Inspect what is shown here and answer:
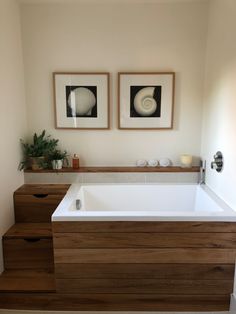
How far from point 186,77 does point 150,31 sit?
1.92 feet

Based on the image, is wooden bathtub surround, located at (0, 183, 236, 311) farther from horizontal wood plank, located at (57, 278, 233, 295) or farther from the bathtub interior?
the bathtub interior

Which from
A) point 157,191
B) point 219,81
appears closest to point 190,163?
point 157,191

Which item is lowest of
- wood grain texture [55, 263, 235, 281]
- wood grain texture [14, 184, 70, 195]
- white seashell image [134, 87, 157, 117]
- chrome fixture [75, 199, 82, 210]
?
wood grain texture [55, 263, 235, 281]

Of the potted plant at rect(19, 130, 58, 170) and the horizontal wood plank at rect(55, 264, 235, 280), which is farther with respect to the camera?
the potted plant at rect(19, 130, 58, 170)

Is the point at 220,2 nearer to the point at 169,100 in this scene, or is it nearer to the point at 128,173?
the point at 169,100

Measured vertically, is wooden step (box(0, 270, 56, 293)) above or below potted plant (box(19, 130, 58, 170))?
below

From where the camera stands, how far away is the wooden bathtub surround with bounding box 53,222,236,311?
5.92 feet

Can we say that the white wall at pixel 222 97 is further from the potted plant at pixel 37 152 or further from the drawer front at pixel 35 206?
the potted plant at pixel 37 152

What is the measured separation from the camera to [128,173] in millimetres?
2689

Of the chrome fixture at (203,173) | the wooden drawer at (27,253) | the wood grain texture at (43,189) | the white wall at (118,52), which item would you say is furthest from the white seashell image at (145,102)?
the wooden drawer at (27,253)

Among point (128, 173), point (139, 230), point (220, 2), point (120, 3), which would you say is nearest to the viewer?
point (139, 230)

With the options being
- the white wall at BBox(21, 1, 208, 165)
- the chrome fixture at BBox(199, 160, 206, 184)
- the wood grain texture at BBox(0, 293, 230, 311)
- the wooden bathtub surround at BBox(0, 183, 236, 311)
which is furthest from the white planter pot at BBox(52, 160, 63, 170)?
the chrome fixture at BBox(199, 160, 206, 184)

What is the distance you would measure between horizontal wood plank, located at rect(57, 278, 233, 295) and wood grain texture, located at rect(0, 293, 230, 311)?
0.04 meters

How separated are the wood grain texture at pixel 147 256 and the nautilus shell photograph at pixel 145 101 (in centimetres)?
141
